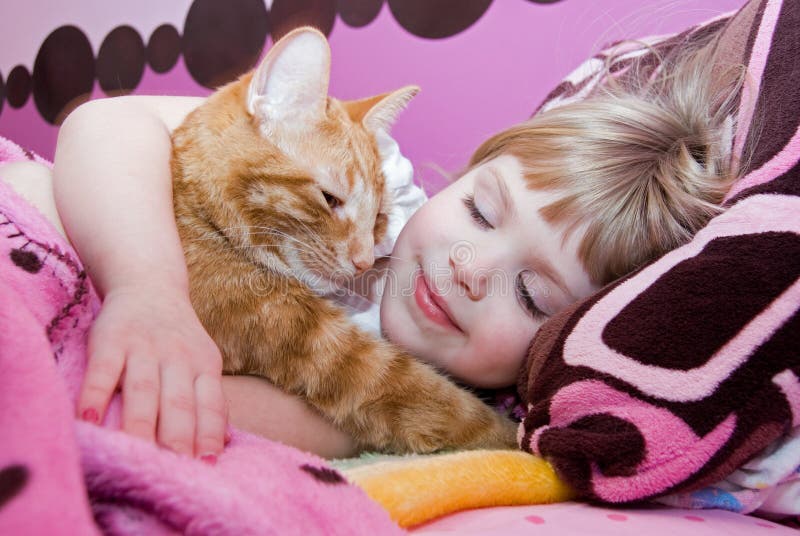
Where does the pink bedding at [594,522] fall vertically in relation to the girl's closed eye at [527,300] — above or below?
below

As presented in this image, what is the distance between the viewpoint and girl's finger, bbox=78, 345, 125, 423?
0.48 metres

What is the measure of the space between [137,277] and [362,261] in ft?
1.15

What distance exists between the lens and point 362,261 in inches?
36.8

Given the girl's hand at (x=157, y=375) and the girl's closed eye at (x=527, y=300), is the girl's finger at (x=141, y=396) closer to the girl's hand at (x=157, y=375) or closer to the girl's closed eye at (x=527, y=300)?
the girl's hand at (x=157, y=375)

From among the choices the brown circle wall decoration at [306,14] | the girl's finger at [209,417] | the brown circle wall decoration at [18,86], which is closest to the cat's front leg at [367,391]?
the girl's finger at [209,417]

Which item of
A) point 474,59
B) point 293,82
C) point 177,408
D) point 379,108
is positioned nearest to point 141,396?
point 177,408

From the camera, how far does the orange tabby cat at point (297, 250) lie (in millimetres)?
797

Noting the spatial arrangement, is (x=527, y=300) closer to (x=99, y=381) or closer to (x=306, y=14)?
(x=99, y=381)

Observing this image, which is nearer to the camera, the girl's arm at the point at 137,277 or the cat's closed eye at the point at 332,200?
the girl's arm at the point at 137,277

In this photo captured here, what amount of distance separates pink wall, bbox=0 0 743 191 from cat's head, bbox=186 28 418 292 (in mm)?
466

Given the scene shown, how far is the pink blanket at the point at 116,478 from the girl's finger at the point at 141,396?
0.02 metres

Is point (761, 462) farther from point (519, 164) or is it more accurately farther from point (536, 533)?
point (519, 164)

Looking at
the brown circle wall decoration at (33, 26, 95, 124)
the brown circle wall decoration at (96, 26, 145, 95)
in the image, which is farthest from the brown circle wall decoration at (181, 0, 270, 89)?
the brown circle wall decoration at (33, 26, 95, 124)

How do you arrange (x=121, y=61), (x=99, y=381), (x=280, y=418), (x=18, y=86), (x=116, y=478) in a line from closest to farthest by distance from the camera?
(x=116, y=478)
(x=99, y=381)
(x=280, y=418)
(x=121, y=61)
(x=18, y=86)
